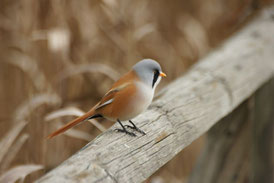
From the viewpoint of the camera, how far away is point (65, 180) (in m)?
0.83

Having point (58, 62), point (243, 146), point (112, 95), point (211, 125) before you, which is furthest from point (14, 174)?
point (243, 146)

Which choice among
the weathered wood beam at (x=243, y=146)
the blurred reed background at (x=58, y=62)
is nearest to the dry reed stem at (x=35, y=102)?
the blurred reed background at (x=58, y=62)

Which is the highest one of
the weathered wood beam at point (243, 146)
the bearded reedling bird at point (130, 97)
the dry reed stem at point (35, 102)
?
the dry reed stem at point (35, 102)

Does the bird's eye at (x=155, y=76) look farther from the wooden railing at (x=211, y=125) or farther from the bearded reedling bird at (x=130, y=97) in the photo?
the wooden railing at (x=211, y=125)

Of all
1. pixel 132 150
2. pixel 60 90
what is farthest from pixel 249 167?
pixel 132 150

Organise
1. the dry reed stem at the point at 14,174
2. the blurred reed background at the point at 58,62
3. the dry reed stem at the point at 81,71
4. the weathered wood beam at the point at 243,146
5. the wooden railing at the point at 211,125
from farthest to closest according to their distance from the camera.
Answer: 1. the weathered wood beam at the point at 243,146
2. the dry reed stem at the point at 81,71
3. the blurred reed background at the point at 58,62
4. the dry reed stem at the point at 14,174
5. the wooden railing at the point at 211,125

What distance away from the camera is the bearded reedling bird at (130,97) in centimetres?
120

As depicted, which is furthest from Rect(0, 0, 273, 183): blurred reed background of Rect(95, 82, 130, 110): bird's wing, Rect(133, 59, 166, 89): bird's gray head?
Rect(133, 59, 166, 89): bird's gray head

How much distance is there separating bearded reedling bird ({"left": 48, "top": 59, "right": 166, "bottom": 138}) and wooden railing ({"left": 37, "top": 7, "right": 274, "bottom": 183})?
0.07m

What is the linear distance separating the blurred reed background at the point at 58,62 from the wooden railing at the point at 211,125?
0.34 meters

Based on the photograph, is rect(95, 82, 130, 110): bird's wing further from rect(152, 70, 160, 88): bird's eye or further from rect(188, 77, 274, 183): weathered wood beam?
rect(188, 77, 274, 183): weathered wood beam

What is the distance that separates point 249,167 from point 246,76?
1.81 ft

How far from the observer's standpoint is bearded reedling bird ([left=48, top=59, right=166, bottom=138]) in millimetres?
1202

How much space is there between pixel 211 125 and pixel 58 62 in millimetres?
699
